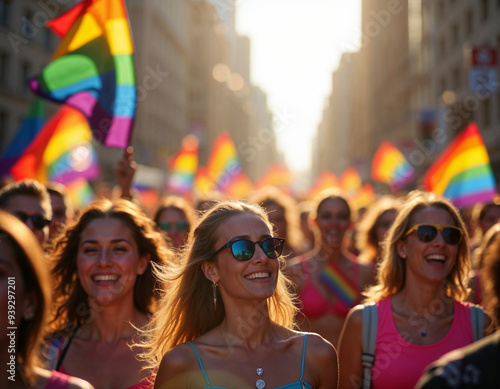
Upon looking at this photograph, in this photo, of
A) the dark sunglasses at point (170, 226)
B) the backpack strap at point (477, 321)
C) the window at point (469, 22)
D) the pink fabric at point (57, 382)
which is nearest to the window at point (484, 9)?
the window at point (469, 22)

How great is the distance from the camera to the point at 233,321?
11.0 feet

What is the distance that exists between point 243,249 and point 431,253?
59.7 inches

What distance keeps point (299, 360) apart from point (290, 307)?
21.4 inches

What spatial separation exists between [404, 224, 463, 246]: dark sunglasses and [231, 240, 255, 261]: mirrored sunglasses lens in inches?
57.6

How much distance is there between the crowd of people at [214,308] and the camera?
7.50 ft

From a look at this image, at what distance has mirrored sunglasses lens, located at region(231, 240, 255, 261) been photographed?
3.26m

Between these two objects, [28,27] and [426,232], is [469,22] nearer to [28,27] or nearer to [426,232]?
[28,27]

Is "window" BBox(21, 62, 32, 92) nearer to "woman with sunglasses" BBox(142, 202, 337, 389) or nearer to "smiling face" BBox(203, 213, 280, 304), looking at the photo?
"woman with sunglasses" BBox(142, 202, 337, 389)

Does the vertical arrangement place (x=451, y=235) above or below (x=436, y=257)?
above

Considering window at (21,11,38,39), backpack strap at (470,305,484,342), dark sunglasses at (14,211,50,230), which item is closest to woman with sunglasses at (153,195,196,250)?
dark sunglasses at (14,211,50,230)

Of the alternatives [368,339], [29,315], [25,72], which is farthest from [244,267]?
[25,72]

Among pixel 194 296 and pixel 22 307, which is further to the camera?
pixel 194 296

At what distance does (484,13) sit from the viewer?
29.4m

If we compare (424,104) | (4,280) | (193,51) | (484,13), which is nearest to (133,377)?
(4,280)
